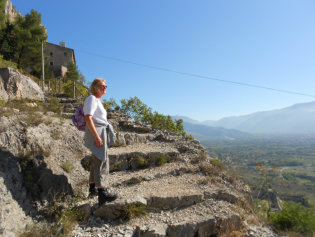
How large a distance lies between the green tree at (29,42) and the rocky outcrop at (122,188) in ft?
76.1

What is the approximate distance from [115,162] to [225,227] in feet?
10.3

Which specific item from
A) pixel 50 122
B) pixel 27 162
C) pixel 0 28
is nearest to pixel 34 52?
pixel 0 28

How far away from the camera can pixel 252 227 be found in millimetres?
3971

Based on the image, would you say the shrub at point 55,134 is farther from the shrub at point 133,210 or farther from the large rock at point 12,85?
the large rock at point 12,85

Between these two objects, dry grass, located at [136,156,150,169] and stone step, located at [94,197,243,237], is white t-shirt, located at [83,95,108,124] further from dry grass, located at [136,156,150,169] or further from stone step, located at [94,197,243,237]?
dry grass, located at [136,156,150,169]

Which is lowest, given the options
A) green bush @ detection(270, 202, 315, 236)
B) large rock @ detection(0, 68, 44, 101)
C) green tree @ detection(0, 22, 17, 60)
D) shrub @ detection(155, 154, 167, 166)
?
green bush @ detection(270, 202, 315, 236)

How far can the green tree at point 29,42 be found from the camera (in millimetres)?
22531

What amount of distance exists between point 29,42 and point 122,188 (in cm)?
2578

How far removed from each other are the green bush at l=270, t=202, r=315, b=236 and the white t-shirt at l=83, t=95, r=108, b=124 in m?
4.75

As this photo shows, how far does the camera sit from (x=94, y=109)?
3.05m

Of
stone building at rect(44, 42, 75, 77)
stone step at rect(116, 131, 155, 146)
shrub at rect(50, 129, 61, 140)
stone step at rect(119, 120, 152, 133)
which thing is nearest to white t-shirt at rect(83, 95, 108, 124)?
shrub at rect(50, 129, 61, 140)

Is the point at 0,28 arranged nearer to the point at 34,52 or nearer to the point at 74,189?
A: the point at 34,52

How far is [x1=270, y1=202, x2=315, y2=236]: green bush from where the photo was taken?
14.0ft

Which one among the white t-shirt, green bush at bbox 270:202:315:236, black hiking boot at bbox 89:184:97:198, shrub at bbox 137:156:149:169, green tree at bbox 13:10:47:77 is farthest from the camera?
green tree at bbox 13:10:47:77
